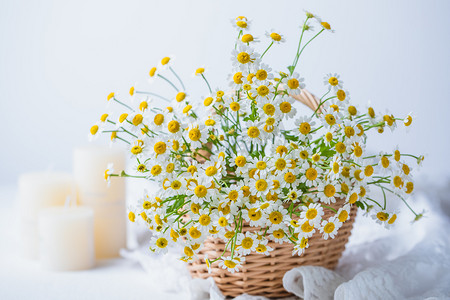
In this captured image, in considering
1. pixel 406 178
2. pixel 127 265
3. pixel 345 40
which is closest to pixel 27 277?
pixel 127 265

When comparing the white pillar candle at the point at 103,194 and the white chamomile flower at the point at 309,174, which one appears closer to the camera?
the white chamomile flower at the point at 309,174

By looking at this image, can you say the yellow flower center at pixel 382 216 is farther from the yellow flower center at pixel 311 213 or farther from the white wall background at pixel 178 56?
the white wall background at pixel 178 56

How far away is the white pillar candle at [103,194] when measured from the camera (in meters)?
0.99

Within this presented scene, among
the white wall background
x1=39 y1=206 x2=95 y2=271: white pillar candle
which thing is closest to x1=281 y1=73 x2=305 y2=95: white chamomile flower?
x1=39 y1=206 x2=95 y2=271: white pillar candle

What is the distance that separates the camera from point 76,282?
0.86 m

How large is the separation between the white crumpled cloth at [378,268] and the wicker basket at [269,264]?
16mm

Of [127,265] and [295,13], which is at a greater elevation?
[295,13]

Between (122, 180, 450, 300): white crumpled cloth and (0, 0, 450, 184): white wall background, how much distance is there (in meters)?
0.72

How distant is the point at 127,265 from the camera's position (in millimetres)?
957

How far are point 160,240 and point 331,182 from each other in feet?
0.65

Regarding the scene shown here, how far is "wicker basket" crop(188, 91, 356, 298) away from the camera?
2.28ft

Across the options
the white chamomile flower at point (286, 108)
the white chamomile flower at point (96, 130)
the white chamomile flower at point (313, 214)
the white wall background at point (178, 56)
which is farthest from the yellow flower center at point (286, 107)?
the white wall background at point (178, 56)

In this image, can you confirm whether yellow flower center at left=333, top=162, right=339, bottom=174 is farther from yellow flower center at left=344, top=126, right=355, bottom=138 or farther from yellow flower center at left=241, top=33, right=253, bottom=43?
yellow flower center at left=241, top=33, right=253, bottom=43

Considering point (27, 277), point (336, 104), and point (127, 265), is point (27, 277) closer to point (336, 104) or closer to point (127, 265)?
point (127, 265)
